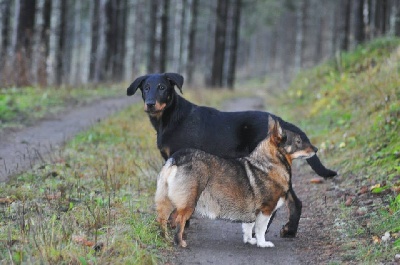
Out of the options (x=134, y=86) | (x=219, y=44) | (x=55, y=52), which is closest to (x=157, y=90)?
(x=134, y=86)

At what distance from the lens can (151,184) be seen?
8828 millimetres

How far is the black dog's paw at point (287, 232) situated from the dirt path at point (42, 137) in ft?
13.3

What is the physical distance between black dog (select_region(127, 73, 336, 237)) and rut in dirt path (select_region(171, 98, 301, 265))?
1.01m

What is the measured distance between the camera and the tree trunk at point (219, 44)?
1325 inches

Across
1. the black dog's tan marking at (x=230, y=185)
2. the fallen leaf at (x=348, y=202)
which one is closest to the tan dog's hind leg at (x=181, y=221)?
the black dog's tan marking at (x=230, y=185)

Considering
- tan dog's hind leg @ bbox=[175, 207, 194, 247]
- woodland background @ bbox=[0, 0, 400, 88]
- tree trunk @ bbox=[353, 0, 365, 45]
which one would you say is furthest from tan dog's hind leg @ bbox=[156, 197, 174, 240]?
tree trunk @ bbox=[353, 0, 365, 45]

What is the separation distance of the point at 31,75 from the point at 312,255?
560 inches

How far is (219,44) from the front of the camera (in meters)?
34.5

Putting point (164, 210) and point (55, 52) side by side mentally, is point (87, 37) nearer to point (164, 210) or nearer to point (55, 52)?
point (55, 52)

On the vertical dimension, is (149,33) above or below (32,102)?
above

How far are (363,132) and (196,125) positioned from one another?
16.5 feet

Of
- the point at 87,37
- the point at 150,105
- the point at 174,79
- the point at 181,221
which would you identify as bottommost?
the point at 181,221

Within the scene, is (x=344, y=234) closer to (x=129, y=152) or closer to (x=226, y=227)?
(x=226, y=227)

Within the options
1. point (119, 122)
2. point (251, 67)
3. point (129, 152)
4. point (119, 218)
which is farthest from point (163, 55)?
point (251, 67)
